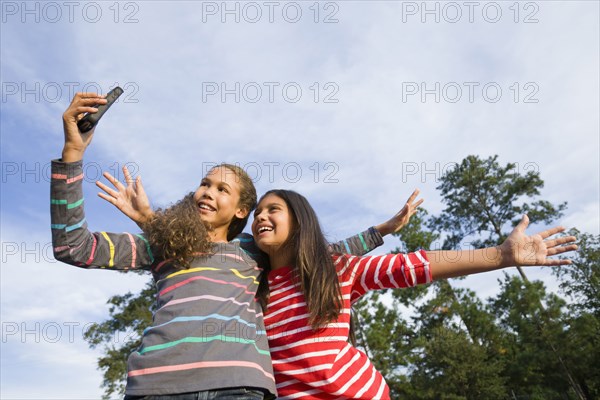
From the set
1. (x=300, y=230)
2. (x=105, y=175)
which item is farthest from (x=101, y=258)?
(x=300, y=230)

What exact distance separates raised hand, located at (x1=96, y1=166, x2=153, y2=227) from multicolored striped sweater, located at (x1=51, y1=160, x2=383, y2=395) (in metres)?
0.23

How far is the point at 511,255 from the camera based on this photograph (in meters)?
2.16

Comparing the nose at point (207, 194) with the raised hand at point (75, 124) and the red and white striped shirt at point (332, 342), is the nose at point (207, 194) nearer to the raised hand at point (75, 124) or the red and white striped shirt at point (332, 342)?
the red and white striped shirt at point (332, 342)

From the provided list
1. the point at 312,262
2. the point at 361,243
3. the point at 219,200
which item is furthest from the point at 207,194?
the point at 361,243

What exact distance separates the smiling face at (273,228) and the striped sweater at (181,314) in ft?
1.09

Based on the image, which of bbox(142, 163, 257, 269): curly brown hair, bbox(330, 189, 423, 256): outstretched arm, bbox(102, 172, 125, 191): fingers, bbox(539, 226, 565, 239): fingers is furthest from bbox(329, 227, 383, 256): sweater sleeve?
bbox(102, 172, 125, 191): fingers

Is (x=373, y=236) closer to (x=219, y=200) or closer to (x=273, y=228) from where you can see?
(x=273, y=228)

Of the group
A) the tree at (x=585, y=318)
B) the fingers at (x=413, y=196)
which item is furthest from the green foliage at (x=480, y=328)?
the fingers at (x=413, y=196)

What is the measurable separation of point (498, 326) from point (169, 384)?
69.3 ft

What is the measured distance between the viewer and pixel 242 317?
2227 millimetres

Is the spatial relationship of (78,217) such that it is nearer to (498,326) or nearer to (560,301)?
(560,301)

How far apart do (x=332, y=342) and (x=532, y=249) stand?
1.10 meters

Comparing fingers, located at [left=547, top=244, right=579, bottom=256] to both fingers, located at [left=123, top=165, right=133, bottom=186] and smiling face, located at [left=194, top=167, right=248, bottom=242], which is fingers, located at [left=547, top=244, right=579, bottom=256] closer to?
smiling face, located at [left=194, top=167, right=248, bottom=242]

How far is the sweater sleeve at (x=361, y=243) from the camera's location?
3.09 metres
